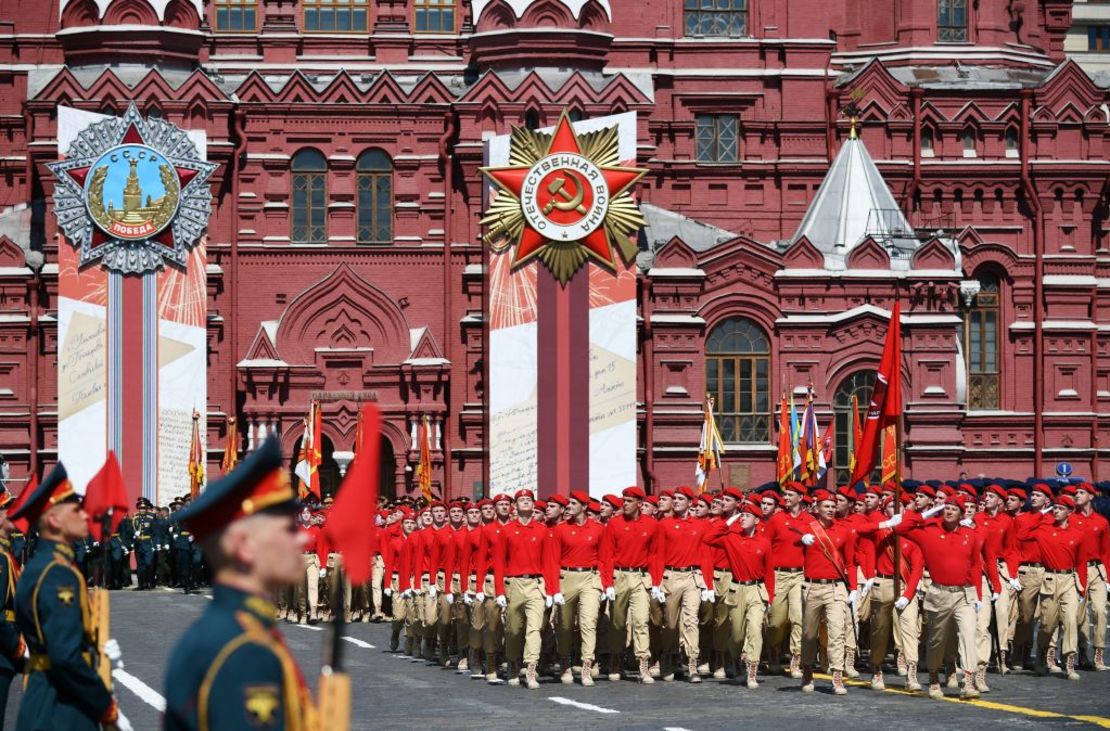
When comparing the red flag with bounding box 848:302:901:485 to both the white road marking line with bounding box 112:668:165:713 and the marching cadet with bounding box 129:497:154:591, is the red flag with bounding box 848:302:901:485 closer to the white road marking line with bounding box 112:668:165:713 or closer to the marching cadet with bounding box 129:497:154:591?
the white road marking line with bounding box 112:668:165:713

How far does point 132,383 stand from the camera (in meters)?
46.3

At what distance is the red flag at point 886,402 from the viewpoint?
23.9m

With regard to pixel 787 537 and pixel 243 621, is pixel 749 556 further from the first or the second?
pixel 243 621

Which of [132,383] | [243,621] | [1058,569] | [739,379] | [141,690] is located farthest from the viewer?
[739,379]

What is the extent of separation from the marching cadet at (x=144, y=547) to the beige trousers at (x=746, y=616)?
1972cm

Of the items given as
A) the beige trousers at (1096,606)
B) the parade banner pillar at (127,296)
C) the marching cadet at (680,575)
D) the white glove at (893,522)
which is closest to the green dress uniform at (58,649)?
the white glove at (893,522)

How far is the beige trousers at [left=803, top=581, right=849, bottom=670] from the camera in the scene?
21328mm

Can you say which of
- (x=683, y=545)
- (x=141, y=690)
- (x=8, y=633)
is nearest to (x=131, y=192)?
(x=683, y=545)

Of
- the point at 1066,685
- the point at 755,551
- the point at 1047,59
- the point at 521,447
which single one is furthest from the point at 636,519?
the point at 1047,59

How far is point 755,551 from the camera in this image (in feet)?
75.2

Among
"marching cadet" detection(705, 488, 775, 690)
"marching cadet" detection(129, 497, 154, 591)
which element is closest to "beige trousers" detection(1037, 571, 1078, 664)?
"marching cadet" detection(705, 488, 775, 690)

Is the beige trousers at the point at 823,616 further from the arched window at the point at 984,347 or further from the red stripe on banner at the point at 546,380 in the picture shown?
the arched window at the point at 984,347

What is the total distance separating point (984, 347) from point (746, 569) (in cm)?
2942

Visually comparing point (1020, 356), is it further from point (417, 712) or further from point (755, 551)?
point (417, 712)
